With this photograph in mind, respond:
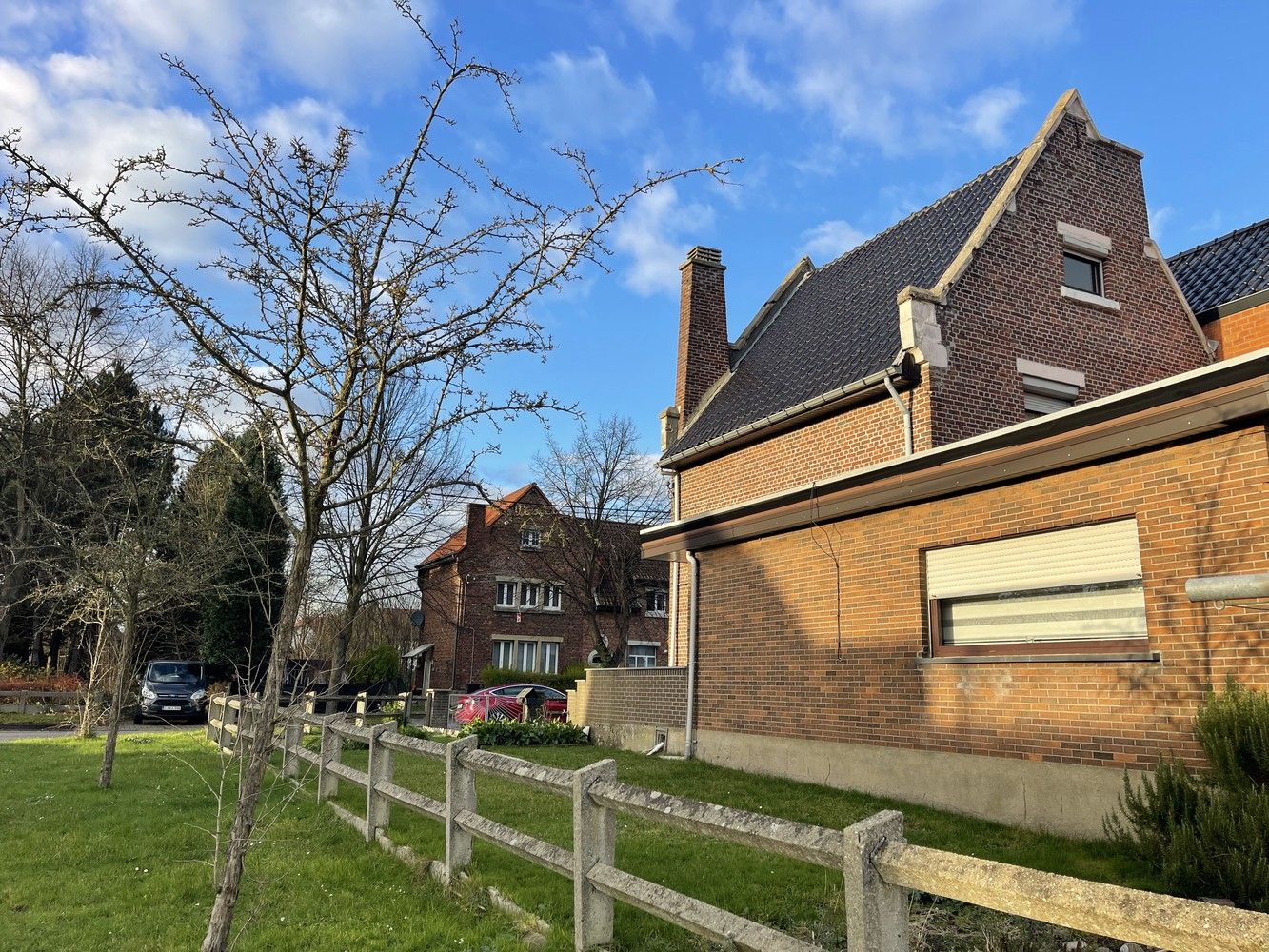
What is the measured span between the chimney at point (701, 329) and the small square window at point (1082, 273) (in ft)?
24.2

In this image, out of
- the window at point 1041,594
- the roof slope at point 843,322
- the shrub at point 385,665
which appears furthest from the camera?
the shrub at point 385,665

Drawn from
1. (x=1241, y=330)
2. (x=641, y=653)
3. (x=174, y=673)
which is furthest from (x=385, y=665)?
(x=1241, y=330)

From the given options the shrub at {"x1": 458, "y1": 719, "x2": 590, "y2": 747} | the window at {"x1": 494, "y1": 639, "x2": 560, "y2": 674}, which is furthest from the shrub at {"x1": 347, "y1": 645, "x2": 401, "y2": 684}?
the shrub at {"x1": 458, "y1": 719, "x2": 590, "y2": 747}

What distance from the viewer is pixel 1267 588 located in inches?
173

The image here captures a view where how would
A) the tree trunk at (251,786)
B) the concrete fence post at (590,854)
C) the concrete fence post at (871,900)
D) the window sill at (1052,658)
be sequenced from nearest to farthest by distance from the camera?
1. the concrete fence post at (871,900)
2. the tree trunk at (251,786)
3. the concrete fence post at (590,854)
4. the window sill at (1052,658)

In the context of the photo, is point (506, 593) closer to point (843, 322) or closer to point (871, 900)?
point (843, 322)

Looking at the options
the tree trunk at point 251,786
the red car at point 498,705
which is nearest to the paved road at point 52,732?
the red car at point 498,705

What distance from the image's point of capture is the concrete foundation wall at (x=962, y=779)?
26.5ft

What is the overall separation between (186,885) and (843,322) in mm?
14026

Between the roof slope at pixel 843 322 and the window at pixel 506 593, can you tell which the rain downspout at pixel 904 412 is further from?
the window at pixel 506 593

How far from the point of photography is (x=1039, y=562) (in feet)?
29.4

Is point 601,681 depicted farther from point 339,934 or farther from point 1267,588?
point 1267,588

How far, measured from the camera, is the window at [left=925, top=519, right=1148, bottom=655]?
8.23m

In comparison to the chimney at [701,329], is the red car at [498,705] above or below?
below
